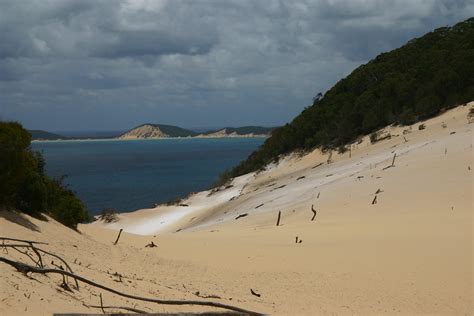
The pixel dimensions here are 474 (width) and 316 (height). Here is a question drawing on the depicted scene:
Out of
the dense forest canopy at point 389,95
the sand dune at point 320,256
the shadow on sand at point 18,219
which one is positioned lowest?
the sand dune at point 320,256

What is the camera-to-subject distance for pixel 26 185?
51.5ft

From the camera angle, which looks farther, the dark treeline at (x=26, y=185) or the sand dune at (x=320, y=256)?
the dark treeline at (x=26, y=185)

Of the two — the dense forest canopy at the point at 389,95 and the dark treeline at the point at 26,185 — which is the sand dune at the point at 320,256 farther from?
the dense forest canopy at the point at 389,95

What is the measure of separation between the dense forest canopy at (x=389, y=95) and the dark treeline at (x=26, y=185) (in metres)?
36.8

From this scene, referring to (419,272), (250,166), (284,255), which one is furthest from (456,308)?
(250,166)

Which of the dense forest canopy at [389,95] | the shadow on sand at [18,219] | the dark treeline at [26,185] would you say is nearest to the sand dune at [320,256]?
the shadow on sand at [18,219]

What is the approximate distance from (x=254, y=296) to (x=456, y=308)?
3646mm

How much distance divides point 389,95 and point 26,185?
45800 millimetres

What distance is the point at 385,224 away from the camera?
1738 centimetres

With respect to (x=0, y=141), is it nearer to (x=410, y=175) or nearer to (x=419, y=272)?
(x=419, y=272)

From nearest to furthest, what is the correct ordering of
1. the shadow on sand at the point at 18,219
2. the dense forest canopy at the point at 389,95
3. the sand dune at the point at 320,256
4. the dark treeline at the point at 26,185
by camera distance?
the sand dune at the point at 320,256, the shadow on sand at the point at 18,219, the dark treeline at the point at 26,185, the dense forest canopy at the point at 389,95

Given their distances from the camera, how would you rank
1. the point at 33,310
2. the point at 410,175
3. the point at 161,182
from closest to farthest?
the point at 33,310
the point at 410,175
the point at 161,182

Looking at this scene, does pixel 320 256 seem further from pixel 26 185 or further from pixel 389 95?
pixel 389 95

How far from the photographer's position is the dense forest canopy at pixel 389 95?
49.3m
